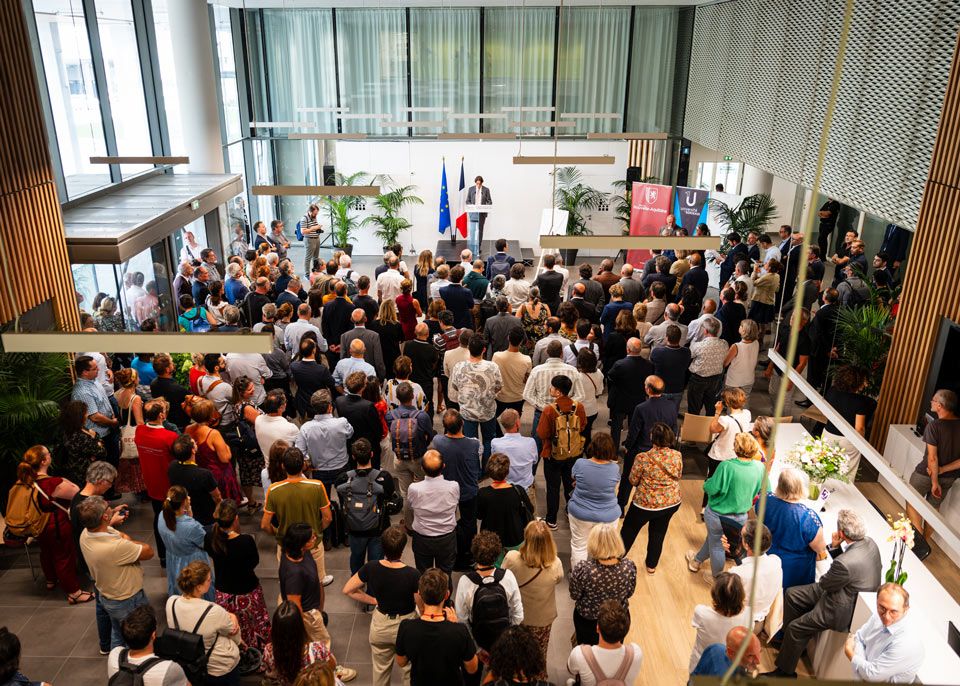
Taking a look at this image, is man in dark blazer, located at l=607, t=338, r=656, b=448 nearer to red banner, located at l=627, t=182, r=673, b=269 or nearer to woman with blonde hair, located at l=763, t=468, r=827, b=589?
woman with blonde hair, located at l=763, t=468, r=827, b=589

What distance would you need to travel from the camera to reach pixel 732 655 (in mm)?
3656

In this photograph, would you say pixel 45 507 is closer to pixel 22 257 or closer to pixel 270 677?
pixel 270 677

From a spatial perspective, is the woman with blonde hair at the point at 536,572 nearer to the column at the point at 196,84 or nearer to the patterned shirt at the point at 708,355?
the patterned shirt at the point at 708,355

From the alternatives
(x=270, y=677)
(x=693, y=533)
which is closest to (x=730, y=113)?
(x=693, y=533)

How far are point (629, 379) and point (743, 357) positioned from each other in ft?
4.39

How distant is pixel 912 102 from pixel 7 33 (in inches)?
322

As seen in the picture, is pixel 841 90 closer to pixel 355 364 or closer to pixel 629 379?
pixel 629 379

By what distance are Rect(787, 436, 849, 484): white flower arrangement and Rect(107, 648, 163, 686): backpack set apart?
4436 millimetres

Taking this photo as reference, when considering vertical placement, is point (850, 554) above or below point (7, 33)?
below

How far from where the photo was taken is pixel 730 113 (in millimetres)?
11961

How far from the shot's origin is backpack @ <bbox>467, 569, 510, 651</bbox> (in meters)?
4.00

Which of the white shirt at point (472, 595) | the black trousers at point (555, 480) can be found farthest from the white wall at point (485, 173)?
the white shirt at point (472, 595)

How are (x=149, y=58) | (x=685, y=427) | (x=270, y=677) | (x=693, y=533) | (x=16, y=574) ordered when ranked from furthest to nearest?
(x=149, y=58) < (x=685, y=427) < (x=693, y=533) < (x=16, y=574) < (x=270, y=677)

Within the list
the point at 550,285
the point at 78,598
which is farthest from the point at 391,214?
the point at 78,598
